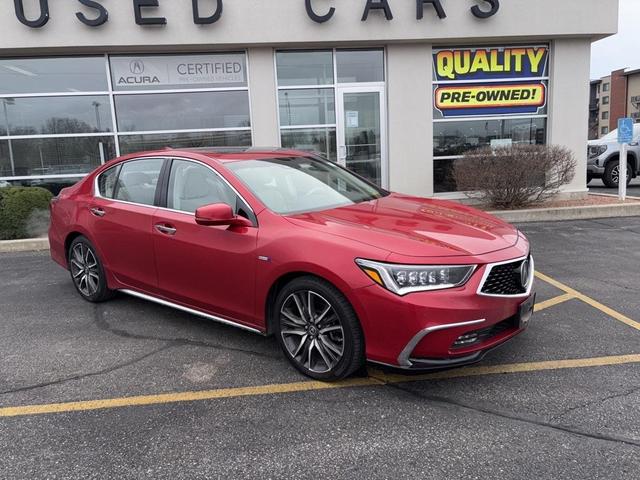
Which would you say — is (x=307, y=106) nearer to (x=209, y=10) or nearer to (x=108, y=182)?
(x=209, y=10)

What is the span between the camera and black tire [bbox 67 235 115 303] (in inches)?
196

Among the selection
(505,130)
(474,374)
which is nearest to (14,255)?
(474,374)

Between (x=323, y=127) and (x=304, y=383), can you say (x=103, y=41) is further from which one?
(x=304, y=383)

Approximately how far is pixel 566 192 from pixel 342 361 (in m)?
9.74

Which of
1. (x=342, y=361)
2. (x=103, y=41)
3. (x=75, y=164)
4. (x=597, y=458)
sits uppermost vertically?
(x=103, y=41)

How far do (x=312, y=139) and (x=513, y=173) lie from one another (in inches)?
165

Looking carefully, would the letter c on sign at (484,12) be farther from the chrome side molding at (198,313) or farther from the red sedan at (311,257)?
the chrome side molding at (198,313)

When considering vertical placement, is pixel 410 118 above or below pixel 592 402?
above

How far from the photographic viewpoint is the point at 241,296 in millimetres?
3654

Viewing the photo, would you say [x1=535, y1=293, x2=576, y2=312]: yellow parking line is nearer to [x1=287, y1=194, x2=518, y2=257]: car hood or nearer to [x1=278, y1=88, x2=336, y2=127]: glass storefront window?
[x1=287, y1=194, x2=518, y2=257]: car hood

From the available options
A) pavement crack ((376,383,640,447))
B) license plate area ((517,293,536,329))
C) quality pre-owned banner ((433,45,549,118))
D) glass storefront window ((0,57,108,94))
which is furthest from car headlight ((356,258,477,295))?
glass storefront window ((0,57,108,94))

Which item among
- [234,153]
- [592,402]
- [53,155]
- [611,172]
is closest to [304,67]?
[53,155]

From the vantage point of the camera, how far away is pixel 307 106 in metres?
10.9

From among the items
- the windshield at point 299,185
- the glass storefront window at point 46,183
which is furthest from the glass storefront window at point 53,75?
the windshield at point 299,185
